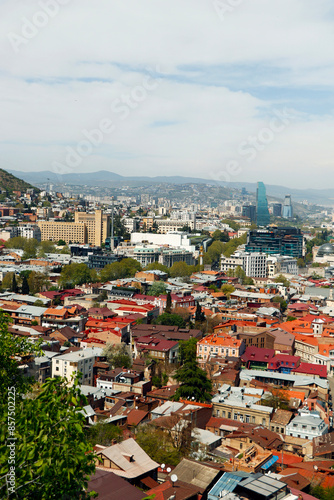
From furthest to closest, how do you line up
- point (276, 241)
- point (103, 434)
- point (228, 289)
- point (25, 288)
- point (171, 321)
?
1. point (276, 241)
2. point (228, 289)
3. point (25, 288)
4. point (171, 321)
5. point (103, 434)

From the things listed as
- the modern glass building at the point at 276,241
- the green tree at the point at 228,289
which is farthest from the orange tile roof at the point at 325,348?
the modern glass building at the point at 276,241

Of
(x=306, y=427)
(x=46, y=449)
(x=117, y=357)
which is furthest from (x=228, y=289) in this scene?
(x=46, y=449)

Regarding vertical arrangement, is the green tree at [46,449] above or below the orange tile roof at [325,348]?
above

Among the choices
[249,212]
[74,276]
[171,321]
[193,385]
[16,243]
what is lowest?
[171,321]

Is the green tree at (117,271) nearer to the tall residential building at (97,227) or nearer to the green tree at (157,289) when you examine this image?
the green tree at (157,289)

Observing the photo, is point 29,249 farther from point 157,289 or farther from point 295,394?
point 295,394

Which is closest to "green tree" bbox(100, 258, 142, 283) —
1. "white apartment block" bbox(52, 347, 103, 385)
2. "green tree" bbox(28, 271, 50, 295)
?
"green tree" bbox(28, 271, 50, 295)
